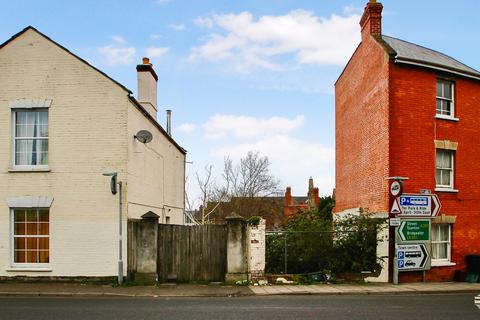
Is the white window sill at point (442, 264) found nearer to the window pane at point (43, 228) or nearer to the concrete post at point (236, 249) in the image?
the concrete post at point (236, 249)

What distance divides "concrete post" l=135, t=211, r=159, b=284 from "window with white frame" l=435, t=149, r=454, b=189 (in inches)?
434

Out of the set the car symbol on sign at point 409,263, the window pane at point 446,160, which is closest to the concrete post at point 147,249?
the car symbol on sign at point 409,263

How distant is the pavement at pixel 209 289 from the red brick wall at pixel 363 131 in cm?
358

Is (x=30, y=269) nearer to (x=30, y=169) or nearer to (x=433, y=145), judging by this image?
(x=30, y=169)

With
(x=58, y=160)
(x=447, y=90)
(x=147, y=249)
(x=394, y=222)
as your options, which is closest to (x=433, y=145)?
(x=447, y=90)

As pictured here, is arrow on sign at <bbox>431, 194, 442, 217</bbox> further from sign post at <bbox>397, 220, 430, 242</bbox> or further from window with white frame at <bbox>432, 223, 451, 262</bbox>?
window with white frame at <bbox>432, 223, 451, 262</bbox>

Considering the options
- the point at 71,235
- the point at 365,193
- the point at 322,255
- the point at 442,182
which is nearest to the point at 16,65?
the point at 71,235

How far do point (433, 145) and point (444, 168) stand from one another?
1.16m

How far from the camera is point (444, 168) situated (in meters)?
19.4

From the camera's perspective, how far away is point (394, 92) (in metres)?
18.5

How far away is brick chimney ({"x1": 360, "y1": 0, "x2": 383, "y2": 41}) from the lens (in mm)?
20766

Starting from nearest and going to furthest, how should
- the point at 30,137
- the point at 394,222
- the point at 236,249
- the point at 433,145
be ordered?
the point at 236,249 < the point at 394,222 < the point at 30,137 < the point at 433,145


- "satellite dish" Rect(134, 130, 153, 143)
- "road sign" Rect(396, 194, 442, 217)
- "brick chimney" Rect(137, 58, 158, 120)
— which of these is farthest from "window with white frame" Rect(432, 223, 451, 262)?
"brick chimney" Rect(137, 58, 158, 120)

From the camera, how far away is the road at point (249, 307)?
10.6 metres
